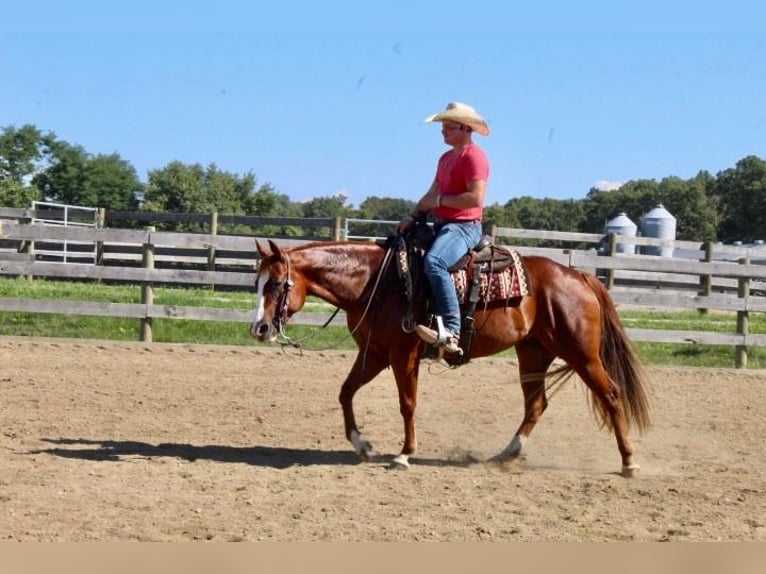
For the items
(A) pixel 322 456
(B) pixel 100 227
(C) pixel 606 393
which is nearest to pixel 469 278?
(C) pixel 606 393

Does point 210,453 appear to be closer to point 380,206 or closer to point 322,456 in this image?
point 322,456

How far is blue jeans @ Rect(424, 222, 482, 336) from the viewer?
652 cm

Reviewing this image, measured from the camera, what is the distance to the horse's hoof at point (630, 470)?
6.53 m

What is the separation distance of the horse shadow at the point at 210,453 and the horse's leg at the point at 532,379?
709 millimetres

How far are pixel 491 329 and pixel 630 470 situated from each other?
1.41 metres

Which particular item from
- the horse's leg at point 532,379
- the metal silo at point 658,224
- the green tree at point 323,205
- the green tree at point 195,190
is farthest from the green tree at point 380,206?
the horse's leg at point 532,379

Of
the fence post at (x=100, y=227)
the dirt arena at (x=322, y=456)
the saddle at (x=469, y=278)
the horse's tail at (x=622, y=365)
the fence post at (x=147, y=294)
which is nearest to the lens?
the dirt arena at (x=322, y=456)

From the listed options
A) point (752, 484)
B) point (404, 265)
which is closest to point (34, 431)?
point (404, 265)

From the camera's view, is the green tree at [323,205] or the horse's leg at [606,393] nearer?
the horse's leg at [606,393]

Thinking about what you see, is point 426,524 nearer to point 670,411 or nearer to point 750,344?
point 670,411

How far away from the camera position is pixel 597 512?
528 centimetres

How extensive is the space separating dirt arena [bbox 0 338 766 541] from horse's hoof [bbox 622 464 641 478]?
99 mm

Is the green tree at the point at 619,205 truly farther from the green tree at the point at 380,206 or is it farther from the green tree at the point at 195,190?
the green tree at the point at 195,190

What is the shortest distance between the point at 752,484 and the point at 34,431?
533 cm
